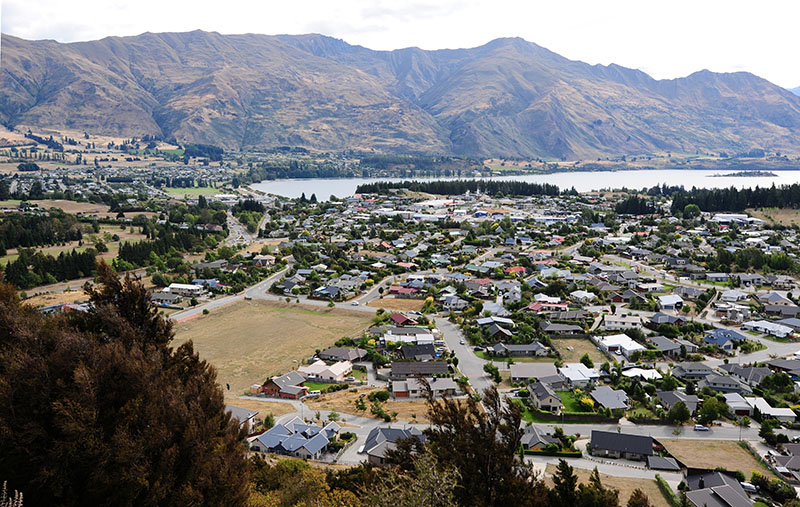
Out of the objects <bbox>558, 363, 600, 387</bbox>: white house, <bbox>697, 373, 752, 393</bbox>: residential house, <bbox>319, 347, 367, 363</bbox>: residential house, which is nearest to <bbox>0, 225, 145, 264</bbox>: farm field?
<bbox>319, 347, 367, 363</bbox>: residential house

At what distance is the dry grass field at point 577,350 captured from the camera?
18.7 meters

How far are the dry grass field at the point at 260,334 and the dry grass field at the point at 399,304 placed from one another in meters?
1.53

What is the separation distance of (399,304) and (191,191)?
56254 millimetres

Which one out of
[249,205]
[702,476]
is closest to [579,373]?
[702,476]

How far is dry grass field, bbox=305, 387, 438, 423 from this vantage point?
14.7 metres

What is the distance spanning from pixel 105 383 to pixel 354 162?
11194 centimetres

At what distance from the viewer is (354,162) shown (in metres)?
117

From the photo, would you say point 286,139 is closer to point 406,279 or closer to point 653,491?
point 406,279

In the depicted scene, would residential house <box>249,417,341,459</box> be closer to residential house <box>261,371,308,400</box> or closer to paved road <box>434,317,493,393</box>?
residential house <box>261,371,308,400</box>

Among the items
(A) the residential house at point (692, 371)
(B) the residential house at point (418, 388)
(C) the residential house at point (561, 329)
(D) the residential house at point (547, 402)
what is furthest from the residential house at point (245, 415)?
(A) the residential house at point (692, 371)

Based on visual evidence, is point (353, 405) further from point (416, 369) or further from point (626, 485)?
point (626, 485)

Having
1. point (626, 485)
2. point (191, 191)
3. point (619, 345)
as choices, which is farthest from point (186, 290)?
point (191, 191)

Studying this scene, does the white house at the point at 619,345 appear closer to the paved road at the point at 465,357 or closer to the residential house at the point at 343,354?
the paved road at the point at 465,357

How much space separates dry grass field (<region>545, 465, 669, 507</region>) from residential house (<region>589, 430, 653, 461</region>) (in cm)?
93
